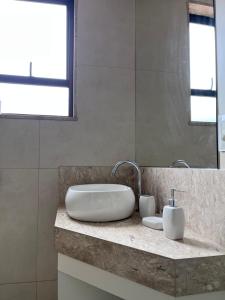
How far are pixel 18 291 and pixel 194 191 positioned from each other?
121cm

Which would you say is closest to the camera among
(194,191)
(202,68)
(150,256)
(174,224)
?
(150,256)

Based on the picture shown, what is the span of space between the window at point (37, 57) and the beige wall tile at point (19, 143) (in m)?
0.10

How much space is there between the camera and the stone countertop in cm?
72

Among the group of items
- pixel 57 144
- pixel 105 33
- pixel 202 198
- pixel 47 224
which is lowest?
pixel 47 224

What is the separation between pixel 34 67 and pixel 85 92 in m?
0.37

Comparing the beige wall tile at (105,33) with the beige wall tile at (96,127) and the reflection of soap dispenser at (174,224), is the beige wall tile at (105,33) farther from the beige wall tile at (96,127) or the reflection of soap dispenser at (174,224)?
the reflection of soap dispenser at (174,224)

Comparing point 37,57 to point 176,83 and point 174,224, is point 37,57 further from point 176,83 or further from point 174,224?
point 174,224

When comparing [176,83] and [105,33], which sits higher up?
[105,33]

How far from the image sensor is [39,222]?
63.0 inches

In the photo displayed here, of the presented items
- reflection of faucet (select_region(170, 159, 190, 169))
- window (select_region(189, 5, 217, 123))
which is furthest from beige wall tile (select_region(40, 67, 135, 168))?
window (select_region(189, 5, 217, 123))

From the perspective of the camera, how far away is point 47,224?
5.28ft

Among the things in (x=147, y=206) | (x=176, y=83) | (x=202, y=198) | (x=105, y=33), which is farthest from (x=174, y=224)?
(x=105, y=33)

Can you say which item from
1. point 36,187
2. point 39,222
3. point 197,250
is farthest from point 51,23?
point 197,250

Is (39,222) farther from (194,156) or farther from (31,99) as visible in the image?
(194,156)
